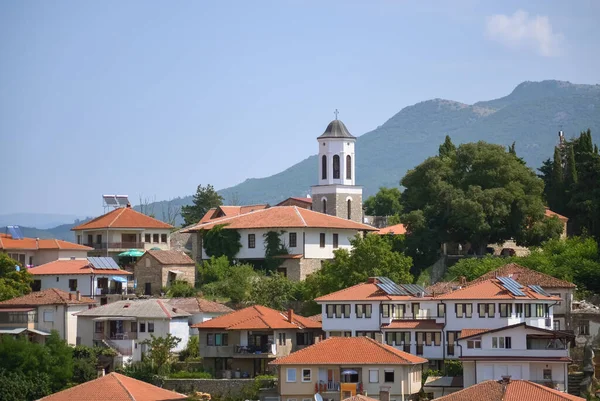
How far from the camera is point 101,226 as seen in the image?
309 feet

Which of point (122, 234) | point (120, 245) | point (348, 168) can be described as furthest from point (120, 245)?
point (348, 168)

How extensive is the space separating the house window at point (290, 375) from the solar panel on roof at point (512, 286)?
1028 centimetres

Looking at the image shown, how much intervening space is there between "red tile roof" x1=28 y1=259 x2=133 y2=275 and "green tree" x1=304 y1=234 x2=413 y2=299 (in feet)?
42.6

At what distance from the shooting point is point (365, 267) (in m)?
75.1

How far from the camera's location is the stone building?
83.6 metres

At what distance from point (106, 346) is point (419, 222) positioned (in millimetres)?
19985

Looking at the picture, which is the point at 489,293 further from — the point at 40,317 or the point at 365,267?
the point at 40,317

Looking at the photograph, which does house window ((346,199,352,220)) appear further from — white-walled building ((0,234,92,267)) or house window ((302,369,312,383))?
house window ((302,369,312,383))

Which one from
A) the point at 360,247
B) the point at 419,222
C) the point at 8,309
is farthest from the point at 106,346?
the point at 419,222

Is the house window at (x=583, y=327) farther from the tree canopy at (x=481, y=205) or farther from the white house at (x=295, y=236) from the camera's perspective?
the white house at (x=295, y=236)

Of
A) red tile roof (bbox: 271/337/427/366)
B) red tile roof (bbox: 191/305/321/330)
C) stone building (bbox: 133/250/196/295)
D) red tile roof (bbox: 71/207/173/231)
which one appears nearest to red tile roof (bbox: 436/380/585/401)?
red tile roof (bbox: 271/337/427/366)

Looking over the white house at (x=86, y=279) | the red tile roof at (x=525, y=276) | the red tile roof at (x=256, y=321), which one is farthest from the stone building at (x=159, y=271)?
the red tile roof at (x=525, y=276)

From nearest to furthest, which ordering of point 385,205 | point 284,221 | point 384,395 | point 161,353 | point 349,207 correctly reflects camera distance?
point 384,395 < point 161,353 < point 284,221 < point 349,207 < point 385,205

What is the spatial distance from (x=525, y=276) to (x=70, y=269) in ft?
88.6
